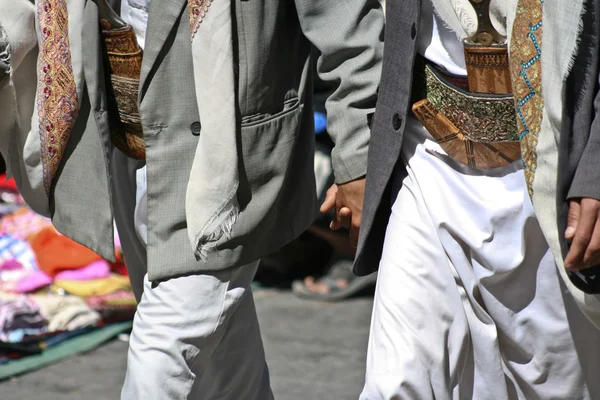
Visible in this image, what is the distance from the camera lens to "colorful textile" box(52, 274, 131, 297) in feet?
15.9

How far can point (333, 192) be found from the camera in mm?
2764

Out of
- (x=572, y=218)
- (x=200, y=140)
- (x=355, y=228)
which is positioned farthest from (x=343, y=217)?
(x=572, y=218)

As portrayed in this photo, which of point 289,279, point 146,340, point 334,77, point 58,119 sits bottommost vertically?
point 289,279

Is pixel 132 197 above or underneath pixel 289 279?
above

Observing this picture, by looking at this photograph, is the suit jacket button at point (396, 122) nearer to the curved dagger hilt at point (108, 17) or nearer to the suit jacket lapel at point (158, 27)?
the suit jacket lapel at point (158, 27)

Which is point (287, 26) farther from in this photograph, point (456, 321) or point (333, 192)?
point (456, 321)

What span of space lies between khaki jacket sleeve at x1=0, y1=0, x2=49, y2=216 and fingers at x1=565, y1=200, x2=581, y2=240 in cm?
157

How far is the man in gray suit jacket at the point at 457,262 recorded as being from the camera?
230 cm

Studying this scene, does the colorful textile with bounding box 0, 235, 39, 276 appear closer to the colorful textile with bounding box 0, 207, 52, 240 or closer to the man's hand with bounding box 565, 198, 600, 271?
the colorful textile with bounding box 0, 207, 52, 240

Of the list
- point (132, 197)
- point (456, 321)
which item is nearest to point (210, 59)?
point (132, 197)

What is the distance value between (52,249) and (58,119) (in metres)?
2.40

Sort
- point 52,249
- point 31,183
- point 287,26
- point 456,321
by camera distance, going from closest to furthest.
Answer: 1. point 456,321
2. point 287,26
3. point 31,183
4. point 52,249

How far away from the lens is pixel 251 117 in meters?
2.64

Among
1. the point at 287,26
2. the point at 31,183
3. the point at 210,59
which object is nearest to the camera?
the point at 210,59
